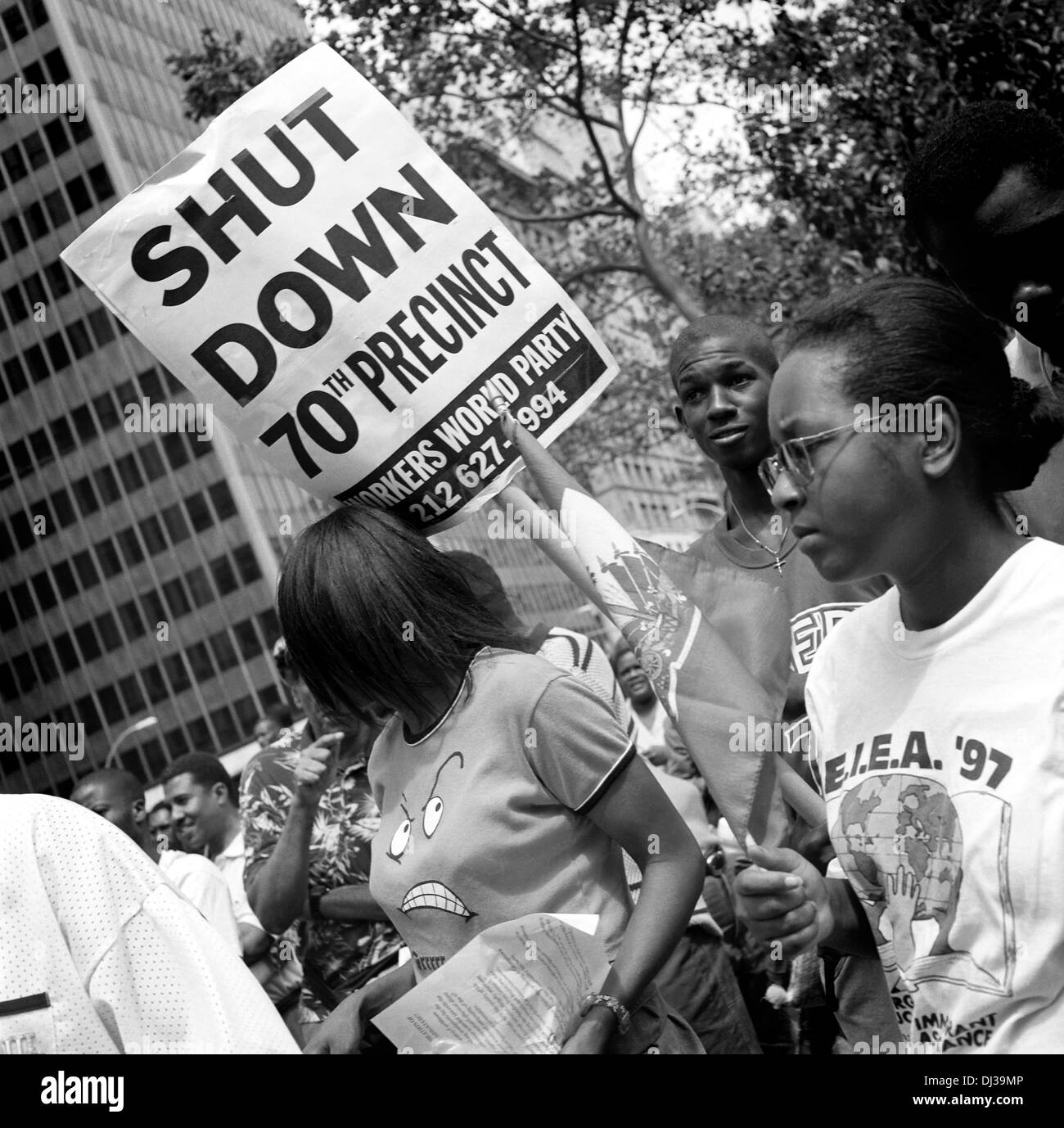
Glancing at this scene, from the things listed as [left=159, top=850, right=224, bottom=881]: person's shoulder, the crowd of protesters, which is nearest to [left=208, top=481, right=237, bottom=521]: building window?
[left=159, top=850, right=224, bottom=881]: person's shoulder

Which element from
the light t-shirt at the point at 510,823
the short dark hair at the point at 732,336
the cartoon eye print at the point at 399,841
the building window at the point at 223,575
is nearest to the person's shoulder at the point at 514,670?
the light t-shirt at the point at 510,823

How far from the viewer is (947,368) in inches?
77.0

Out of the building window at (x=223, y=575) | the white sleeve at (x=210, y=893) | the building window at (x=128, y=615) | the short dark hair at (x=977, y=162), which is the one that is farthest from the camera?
the building window at (x=128, y=615)

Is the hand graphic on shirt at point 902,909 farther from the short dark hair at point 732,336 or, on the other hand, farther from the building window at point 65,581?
the building window at point 65,581

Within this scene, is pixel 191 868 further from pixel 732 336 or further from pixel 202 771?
pixel 732 336

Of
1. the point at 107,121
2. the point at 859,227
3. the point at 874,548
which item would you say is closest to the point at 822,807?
the point at 874,548

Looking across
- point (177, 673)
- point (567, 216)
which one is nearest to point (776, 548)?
point (567, 216)

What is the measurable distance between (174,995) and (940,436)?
1.24 meters

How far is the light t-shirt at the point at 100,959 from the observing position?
75.0 inches

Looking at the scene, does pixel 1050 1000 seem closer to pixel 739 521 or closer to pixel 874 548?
pixel 874 548

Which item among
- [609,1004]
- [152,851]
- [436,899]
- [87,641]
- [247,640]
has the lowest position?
[247,640]

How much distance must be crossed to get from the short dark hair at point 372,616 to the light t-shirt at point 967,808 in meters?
0.73

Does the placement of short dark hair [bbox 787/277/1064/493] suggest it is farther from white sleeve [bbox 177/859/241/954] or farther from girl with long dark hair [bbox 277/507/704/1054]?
white sleeve [bbox 177/859/241/954]

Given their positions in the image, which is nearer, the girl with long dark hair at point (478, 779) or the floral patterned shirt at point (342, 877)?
the girl with long dark hair at point (478, 779)
